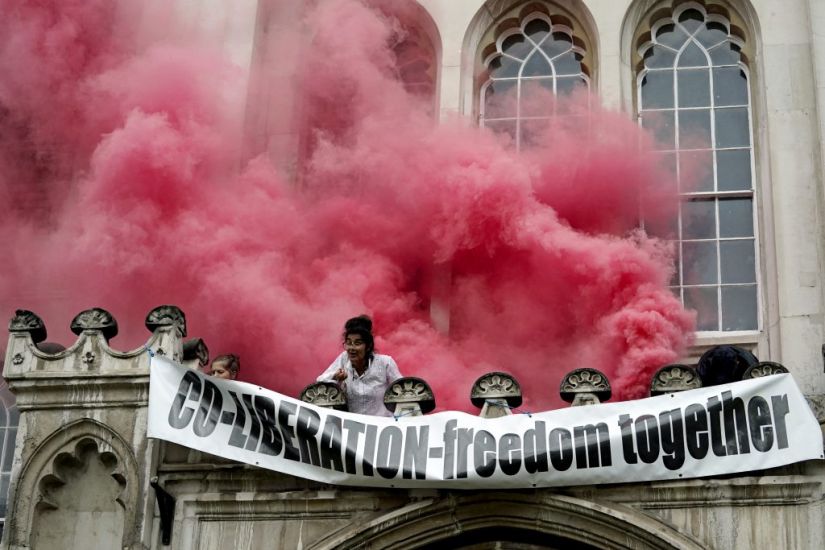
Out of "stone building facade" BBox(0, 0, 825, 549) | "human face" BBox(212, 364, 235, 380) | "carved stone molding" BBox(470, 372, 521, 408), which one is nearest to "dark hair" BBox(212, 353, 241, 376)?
"human face" BBox(212, 364, 235, 380)

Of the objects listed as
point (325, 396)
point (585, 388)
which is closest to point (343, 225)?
point (325, 396)

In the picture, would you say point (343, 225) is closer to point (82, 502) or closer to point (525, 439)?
point (82, 502)

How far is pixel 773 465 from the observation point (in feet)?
51.2

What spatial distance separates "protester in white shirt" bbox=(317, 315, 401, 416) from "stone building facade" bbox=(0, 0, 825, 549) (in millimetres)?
1225

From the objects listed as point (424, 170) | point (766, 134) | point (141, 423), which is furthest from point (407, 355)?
point (766, 134)

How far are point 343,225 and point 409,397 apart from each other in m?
5.18

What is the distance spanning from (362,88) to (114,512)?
7513 millimetres

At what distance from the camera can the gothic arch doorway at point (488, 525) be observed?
1589 centimetres

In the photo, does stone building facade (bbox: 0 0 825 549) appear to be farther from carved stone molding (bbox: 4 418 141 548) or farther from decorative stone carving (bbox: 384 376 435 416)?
decorative stone carving (bbox: 384 376 435 416)

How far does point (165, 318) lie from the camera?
17.6 metres

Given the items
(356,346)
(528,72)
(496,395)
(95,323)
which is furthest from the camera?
(528,72)

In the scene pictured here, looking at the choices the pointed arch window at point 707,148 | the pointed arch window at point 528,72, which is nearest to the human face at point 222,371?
the pointed arch window at point 528,72

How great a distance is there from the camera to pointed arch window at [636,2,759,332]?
20422 mm

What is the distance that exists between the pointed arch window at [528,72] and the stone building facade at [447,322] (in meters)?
0.03
